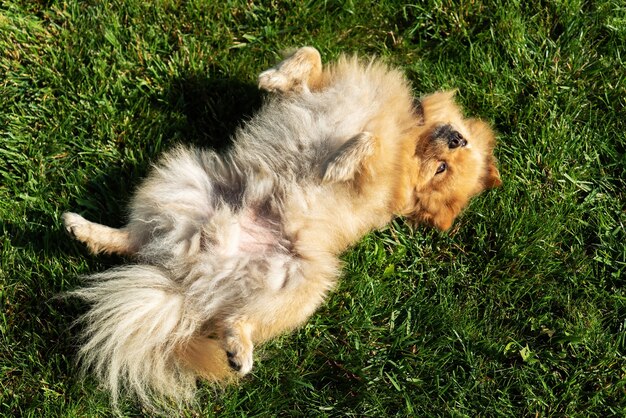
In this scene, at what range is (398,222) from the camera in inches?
187

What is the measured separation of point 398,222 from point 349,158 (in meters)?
1.19

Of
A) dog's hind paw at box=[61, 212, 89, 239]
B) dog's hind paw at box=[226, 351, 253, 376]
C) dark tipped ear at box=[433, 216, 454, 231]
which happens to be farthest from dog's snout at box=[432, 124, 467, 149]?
dog's hind paw at box=[61, 212, 89, 239]

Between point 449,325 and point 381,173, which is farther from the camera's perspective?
point 449,325

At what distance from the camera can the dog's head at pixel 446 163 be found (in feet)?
13.9

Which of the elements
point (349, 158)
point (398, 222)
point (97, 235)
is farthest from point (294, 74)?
point (97, 235)

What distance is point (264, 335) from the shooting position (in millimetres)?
3865

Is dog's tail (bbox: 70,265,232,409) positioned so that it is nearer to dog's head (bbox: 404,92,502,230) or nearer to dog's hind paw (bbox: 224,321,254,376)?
dog's hind paw (bbox: 224,321,254,376)

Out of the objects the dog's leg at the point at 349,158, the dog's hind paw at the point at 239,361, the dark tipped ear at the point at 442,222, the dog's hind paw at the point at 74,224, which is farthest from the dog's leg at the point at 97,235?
the dark tipped ear at the point at 442,222

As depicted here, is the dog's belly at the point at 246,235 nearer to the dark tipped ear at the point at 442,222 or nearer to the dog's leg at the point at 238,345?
the dog's leg at the point at 238,345

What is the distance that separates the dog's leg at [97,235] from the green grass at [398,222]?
337mm

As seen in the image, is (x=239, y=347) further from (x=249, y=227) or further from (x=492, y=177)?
(x=492, y=177)

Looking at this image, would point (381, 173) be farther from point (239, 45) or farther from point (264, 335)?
point (239, 45)

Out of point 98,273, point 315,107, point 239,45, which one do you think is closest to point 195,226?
point 98,273

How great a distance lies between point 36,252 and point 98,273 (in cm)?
51
